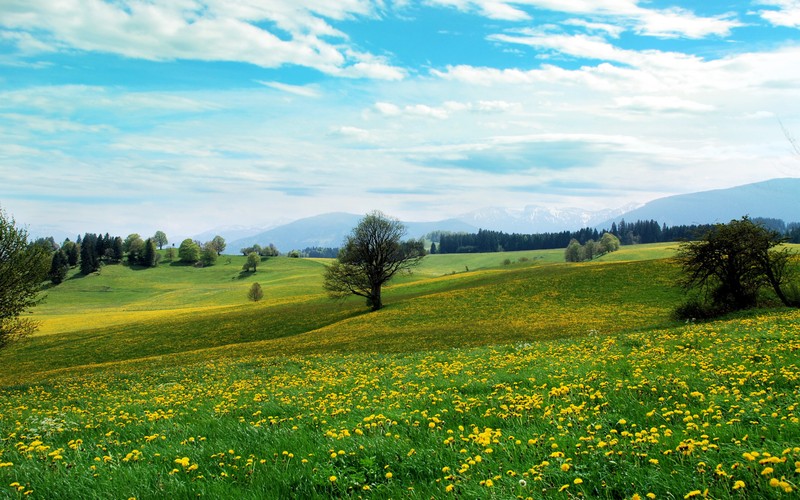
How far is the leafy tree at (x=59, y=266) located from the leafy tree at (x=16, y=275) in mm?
144475

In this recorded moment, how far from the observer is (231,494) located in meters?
5.60

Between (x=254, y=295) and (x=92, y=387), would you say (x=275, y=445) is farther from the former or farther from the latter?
(x=254, y=295)

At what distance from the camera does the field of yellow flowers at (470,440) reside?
517cm

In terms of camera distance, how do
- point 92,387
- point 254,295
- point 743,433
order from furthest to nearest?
point 254,295 < point 92,387 < point 743,433

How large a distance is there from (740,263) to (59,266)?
662 ft

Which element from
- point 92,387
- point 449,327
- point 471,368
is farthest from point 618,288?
point 92,387

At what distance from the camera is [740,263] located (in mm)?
33250

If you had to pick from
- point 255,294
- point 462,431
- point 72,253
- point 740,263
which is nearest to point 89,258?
point 72,253

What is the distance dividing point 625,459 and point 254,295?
372 ft

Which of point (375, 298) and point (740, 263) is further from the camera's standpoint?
point (375, 298)

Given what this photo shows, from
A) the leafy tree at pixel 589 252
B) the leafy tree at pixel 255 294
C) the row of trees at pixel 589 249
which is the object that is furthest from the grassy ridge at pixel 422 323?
the leafy tree at pixel 589 252

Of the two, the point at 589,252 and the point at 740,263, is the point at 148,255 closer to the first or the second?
the point at 589,252

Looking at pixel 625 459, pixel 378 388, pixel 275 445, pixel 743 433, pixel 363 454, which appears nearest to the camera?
pixel 625 459

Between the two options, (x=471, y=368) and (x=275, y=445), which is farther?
(x=471, y=368)
